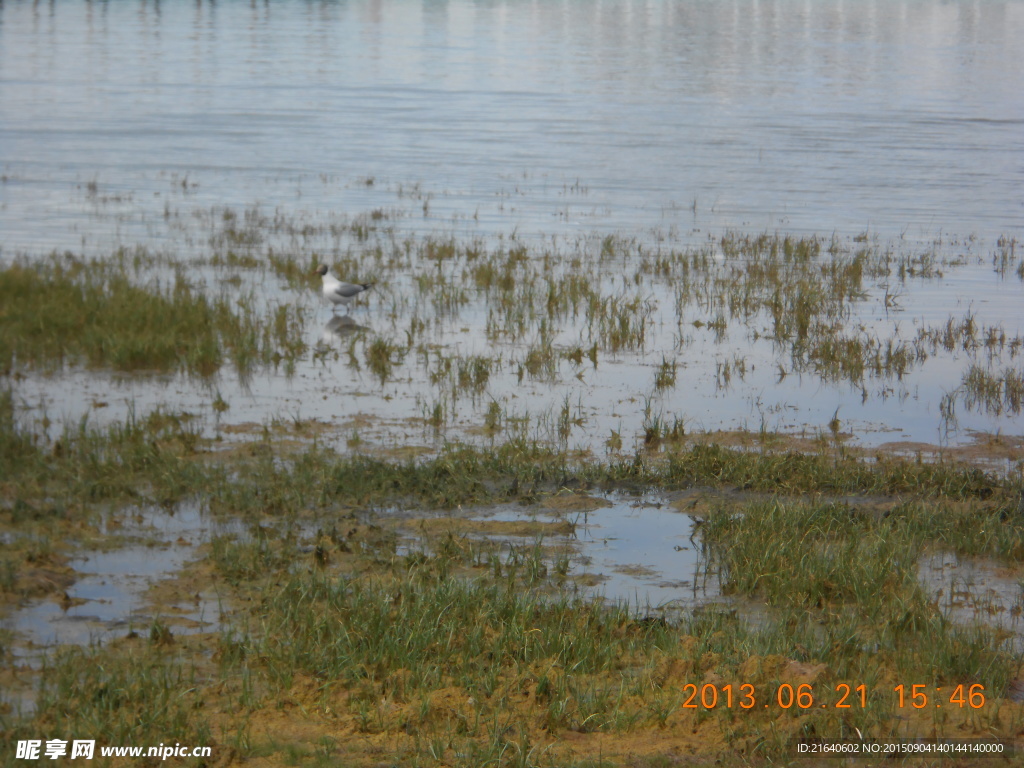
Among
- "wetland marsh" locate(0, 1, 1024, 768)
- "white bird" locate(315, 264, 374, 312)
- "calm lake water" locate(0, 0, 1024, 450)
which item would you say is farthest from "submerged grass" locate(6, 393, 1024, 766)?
"white bird" locate(315, 264, 374, 312)

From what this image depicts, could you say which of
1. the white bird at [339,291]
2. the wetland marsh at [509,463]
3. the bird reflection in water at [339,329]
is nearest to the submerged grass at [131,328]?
the wetland marsh at [509,463]

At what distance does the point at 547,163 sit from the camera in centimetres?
2953

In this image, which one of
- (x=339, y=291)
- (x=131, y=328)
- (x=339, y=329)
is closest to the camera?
(x=131, y=328)

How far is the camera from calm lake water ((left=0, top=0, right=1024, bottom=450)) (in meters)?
11.1

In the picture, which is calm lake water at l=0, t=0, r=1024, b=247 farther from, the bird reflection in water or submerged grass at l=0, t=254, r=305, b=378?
the bird reflection in water

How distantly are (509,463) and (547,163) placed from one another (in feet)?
71.7

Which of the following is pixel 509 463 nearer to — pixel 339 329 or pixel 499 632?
pixel 499 632

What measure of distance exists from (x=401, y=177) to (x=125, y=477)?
19935 millimetres

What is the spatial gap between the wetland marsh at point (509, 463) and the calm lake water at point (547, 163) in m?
0.14

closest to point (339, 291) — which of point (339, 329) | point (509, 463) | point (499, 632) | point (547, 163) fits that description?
point (339, 329)

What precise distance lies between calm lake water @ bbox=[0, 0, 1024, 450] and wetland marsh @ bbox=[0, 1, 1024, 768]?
136 millimetres

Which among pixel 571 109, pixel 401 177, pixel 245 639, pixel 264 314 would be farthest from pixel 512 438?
pixel 571 109

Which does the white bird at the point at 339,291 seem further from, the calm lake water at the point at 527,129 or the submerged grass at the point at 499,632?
the calm lake water at the point at 527,129

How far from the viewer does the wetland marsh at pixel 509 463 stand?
5.16 metres
